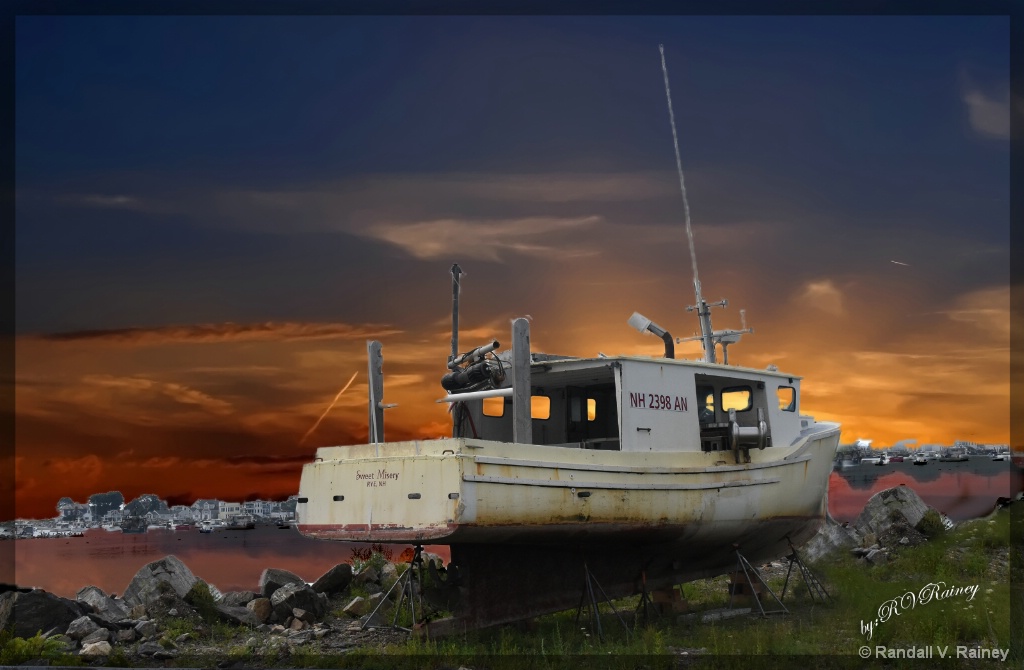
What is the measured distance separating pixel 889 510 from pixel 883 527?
449 mm

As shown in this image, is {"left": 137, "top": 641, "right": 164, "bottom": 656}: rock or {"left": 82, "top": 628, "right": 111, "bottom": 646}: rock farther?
{"left": 82, "top": 628, "right": 111, "bottom": 646}: rock

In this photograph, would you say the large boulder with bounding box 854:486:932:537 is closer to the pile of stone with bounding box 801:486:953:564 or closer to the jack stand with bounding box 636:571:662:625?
the pile of stone with bounding box 801:486:953:564

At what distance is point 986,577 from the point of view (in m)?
17.6

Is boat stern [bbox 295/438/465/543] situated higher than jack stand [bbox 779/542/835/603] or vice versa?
boat stern [bbox 295/438/465/543]

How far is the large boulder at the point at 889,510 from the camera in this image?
21375 mm

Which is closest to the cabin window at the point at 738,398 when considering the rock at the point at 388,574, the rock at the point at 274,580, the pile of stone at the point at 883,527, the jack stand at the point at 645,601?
the jack stand at the point at 645,601

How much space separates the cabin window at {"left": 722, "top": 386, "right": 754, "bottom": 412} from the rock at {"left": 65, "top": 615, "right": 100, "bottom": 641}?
10.4m

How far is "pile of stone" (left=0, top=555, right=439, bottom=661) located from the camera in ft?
46.6

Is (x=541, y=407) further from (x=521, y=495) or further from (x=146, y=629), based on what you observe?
(x=146, y=629)

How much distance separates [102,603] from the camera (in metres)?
16.2

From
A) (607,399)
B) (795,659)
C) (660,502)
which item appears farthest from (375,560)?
(795,659)

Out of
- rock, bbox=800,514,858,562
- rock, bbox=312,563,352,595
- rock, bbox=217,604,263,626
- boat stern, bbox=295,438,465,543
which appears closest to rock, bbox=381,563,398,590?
rock, bbox=312,563,352,595

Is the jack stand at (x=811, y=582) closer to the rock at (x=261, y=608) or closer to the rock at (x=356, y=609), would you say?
the rock at (x=356, y=609)

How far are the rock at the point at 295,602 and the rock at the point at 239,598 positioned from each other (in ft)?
2.15
